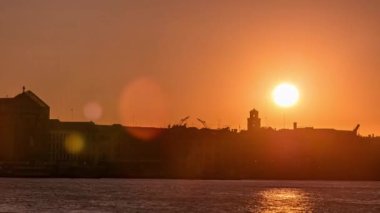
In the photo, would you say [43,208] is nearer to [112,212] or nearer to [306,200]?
[112,212]

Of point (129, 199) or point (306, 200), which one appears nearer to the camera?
point (129, 199)

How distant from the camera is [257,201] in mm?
150125

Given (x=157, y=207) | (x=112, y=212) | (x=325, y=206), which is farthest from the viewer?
(x=325, y=206)

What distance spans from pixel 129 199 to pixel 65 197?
11463 millimetres

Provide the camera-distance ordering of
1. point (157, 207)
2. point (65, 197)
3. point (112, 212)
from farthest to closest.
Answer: point (65, 197), point (157, 207), point (112, 212)

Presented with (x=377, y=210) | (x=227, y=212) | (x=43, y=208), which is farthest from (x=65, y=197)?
(x=377, y=210)

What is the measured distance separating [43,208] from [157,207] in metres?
16.0

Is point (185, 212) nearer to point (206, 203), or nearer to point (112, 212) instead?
point (112, 212)

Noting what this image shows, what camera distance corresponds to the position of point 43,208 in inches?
4658

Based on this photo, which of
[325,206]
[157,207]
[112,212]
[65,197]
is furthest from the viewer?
[65,197]

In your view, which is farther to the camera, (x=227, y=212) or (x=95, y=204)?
(x=95, y=204)

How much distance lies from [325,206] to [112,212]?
38753mm

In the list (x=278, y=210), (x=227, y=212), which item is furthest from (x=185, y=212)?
(x=278, y=210)

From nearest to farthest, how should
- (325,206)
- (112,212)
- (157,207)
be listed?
(112,212), (157,207), (325,206)
